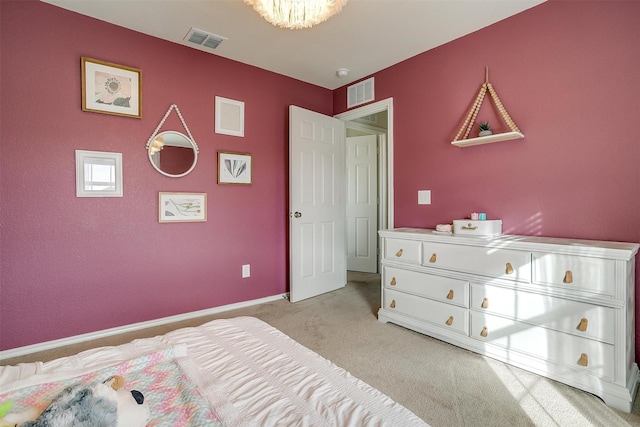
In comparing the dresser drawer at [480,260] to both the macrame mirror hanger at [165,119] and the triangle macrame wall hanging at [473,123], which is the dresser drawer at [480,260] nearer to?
the triangle macrame wall hanging at [473,123]

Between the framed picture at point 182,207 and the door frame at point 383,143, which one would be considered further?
the door frame at point 383,143

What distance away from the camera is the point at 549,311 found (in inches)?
75.6

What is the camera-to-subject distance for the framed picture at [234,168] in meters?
3.16

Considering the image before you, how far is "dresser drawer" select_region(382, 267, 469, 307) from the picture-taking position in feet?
7.66

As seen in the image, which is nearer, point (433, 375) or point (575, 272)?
point (575, 272)

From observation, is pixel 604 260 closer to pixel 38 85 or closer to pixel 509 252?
pixel 509 252

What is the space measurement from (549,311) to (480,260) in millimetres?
494

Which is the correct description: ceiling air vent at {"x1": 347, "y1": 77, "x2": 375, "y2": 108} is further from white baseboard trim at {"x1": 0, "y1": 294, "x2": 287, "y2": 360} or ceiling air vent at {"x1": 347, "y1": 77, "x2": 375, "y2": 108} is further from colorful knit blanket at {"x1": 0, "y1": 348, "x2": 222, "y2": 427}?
colorful knit blanket at {"x1": 0, "y1": 348, "x2": 222, "y2": 427}

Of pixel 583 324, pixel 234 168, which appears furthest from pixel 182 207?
pixel 583 324

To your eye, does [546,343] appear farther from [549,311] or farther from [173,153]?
[173,153]

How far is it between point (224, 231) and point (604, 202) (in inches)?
124

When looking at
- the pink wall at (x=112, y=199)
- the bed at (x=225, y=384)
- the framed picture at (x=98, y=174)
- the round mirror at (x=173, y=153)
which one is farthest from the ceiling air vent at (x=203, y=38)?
the bed at (x=225, y=384)

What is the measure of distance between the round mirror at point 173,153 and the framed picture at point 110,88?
0.27m

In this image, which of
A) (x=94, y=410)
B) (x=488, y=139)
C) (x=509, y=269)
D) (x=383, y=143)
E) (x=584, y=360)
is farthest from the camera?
(x=383, y=143)
